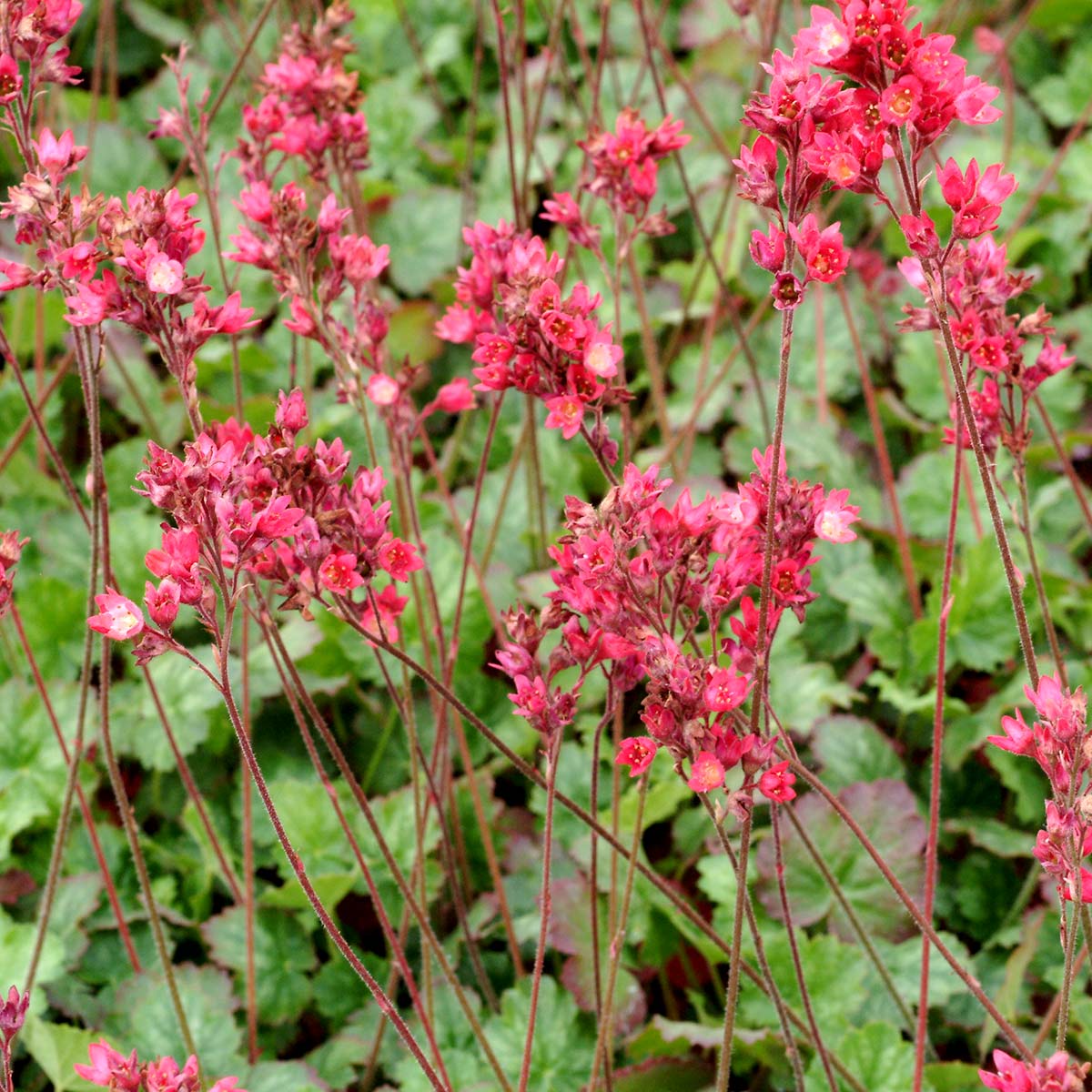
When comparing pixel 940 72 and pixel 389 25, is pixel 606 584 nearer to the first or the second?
pixel 940 72

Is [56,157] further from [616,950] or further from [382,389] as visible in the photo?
[616,950]

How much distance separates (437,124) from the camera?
424 centimetres

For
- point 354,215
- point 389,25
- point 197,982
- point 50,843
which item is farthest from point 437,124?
point 197,982

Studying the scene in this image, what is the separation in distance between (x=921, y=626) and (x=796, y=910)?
60 centimetres

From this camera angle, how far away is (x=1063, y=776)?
50.6 inches

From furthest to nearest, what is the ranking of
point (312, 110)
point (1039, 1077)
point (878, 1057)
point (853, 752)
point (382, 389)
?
point (853, 752) → point (312, 110) → point (878, 1057) → point (382, 389) → point (1039, 1077)

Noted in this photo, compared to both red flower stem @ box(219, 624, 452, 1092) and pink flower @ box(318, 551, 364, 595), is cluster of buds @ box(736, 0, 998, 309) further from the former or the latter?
red flower stem @ box(219, 624, 452, 1092)

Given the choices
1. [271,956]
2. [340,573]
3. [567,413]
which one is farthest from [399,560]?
[271,956]

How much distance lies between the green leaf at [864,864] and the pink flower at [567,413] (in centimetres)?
113

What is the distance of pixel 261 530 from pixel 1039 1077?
877 millimetres

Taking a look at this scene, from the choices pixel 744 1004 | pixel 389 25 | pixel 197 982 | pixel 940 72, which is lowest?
pixel 744 1004

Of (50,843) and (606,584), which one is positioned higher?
(606,584)

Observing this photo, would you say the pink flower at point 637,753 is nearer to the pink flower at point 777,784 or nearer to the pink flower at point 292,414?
the pink flower at point 777,784

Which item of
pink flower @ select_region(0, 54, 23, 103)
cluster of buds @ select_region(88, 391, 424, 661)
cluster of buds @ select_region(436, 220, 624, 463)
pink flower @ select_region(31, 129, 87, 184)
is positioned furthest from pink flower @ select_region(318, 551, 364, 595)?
pink flower @ select_region(0, 54, 23, 103)
